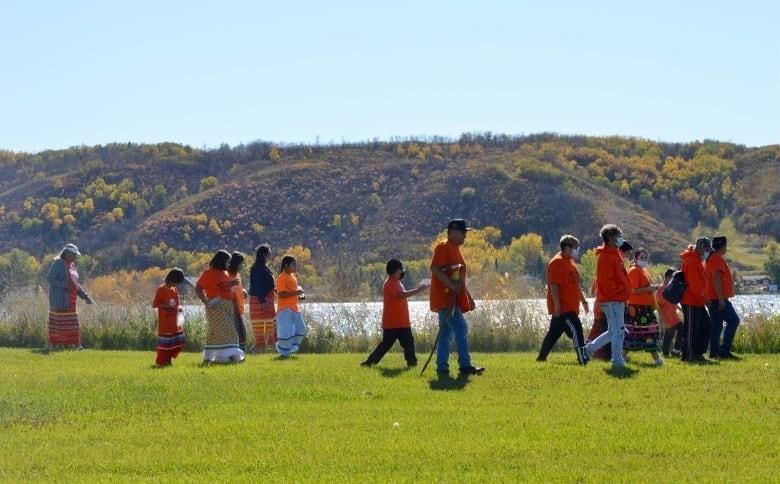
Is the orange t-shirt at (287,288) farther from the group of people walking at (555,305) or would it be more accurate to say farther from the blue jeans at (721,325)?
the blue jeans at (721,325)

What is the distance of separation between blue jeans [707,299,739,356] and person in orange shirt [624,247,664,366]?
1375 millimetres

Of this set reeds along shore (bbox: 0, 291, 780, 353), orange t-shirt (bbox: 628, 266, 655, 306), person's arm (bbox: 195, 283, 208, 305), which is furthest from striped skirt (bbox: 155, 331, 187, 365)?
orange t-shirt (bbox: 628, 266, 655, 306)

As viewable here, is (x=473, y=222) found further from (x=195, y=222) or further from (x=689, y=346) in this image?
(x=689, y=346)

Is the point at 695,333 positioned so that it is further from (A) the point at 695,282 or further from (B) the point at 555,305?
(B) the point at 555,305

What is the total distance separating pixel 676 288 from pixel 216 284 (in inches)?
262

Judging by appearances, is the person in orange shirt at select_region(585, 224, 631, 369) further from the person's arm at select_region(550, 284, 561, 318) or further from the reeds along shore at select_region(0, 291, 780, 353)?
the reeds along shore at select_region(0, 291, 780, 353)

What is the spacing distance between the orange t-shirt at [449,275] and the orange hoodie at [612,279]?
Result: 5.91ft

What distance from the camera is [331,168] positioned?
107 metres

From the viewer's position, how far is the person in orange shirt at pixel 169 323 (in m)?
17.3

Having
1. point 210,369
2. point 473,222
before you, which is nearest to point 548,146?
point 473,222

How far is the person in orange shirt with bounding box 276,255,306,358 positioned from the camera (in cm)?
1888

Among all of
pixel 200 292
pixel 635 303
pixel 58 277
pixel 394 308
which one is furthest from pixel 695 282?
pixel 58 277

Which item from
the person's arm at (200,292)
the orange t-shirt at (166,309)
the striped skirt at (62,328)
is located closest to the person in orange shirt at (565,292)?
the person's arm at (200,292)

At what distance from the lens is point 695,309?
1692 cm
